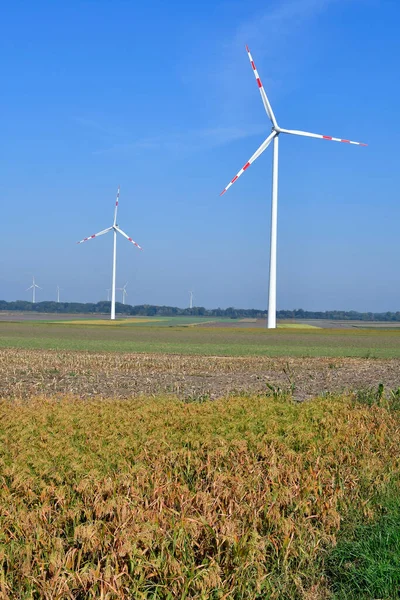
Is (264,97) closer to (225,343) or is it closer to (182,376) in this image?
(225,343)

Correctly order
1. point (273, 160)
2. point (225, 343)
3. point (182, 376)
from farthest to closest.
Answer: point (273, 160), point (225, 343), point (182, 376)

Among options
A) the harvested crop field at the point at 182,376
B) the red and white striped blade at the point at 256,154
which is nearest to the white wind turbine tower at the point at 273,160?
the red and white striped blade at the point at 256,154

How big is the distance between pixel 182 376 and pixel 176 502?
2514 cm

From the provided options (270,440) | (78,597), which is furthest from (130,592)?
(270,440)

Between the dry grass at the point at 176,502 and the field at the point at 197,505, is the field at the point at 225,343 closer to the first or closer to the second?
the field at the point at 197,505

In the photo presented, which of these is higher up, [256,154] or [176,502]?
[256,154]

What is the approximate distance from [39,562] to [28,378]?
25.4 metres

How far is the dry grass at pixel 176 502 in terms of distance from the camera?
5.97 metres

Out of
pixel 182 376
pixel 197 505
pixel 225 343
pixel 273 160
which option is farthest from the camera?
pixel 273 160

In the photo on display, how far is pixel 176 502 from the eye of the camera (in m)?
7.50

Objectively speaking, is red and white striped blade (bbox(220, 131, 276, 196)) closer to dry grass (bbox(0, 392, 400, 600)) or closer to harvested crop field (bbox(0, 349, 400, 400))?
harvested crop field (bbox(0, 349, 400, 400))

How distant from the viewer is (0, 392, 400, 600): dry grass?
5973 mm

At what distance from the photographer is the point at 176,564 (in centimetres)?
596

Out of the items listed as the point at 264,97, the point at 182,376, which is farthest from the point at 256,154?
the point at 182,376
